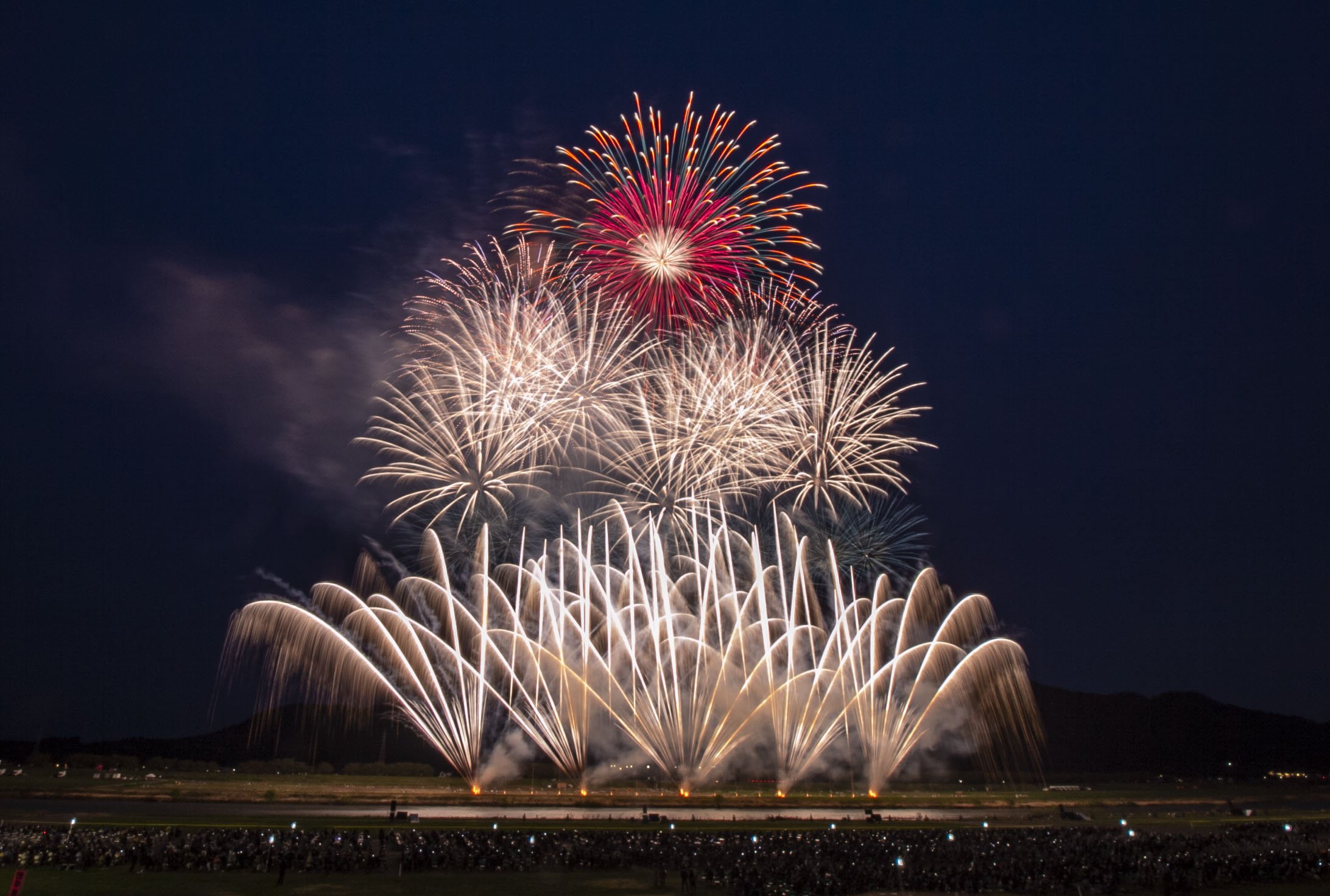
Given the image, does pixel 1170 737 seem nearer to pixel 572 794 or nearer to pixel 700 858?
pixel 572 794

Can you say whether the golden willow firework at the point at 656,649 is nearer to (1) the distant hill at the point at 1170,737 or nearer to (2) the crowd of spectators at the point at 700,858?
(2) the crowd of spectators at the point at 700,858

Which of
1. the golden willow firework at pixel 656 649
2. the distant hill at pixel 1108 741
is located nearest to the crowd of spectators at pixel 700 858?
the golden willow firework at pixel 656 649

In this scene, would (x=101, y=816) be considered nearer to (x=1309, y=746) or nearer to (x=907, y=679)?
(x=907, y=679)

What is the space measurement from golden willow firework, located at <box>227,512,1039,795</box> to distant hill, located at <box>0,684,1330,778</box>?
181ft

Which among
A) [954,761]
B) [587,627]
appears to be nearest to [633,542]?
[587,627]

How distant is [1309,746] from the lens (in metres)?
134

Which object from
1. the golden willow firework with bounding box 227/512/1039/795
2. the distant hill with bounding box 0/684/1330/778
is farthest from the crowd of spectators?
the distant hill with bounding box 0/684/1330/778

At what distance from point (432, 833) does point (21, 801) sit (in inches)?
1258

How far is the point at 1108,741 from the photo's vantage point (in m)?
131

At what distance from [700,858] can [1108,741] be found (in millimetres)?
121846

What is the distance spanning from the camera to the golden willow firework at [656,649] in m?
50.4

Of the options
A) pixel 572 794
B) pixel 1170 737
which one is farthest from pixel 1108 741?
pixel 572 794

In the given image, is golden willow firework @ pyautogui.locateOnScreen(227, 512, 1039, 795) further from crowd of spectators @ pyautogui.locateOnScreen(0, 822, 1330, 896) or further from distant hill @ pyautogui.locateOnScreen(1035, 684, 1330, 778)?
distant hill @ pyautogui.locateOnScreen(1035, 684, 1330, 778)

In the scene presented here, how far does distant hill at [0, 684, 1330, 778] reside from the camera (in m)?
112
